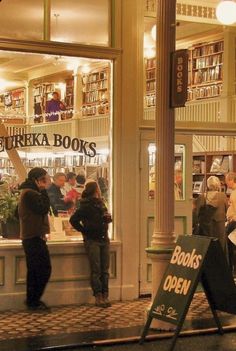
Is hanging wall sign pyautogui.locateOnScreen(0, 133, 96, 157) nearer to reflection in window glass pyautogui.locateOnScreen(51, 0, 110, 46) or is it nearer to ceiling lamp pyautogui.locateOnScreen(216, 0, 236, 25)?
reflection in window glass pyautogui.locateOnScreen(51, 0, 110, 46)

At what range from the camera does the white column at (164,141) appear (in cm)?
830

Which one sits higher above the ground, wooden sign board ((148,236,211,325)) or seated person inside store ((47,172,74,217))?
seated person inside store ((47,172,74,217))

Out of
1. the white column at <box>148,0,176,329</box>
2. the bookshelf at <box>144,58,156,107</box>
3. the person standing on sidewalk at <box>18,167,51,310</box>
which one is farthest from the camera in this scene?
the bookshelf at <box>144,58,156,107</box>

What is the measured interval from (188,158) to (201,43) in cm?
175

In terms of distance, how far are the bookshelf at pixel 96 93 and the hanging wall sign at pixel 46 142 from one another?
413 mm

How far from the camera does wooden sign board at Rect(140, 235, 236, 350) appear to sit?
24.4 ft

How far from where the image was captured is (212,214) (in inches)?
452

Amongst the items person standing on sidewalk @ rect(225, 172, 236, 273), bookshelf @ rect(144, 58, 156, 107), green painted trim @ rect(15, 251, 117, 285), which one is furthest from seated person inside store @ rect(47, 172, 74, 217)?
person standing on sidewalk @ rect(225, 172, 236, 273)

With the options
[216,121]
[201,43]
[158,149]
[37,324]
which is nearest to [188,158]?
[216,121]

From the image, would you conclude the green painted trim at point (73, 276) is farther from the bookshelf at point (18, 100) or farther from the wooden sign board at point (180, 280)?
the wooden sign board at point (180, 280)

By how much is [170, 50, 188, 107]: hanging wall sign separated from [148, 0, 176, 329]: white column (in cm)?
7

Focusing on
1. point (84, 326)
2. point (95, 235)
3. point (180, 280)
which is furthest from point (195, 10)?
point (84, 326)

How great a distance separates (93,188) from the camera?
32.0 ft

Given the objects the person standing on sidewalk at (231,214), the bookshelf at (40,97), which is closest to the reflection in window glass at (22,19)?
the bookshelf at (40,97)
